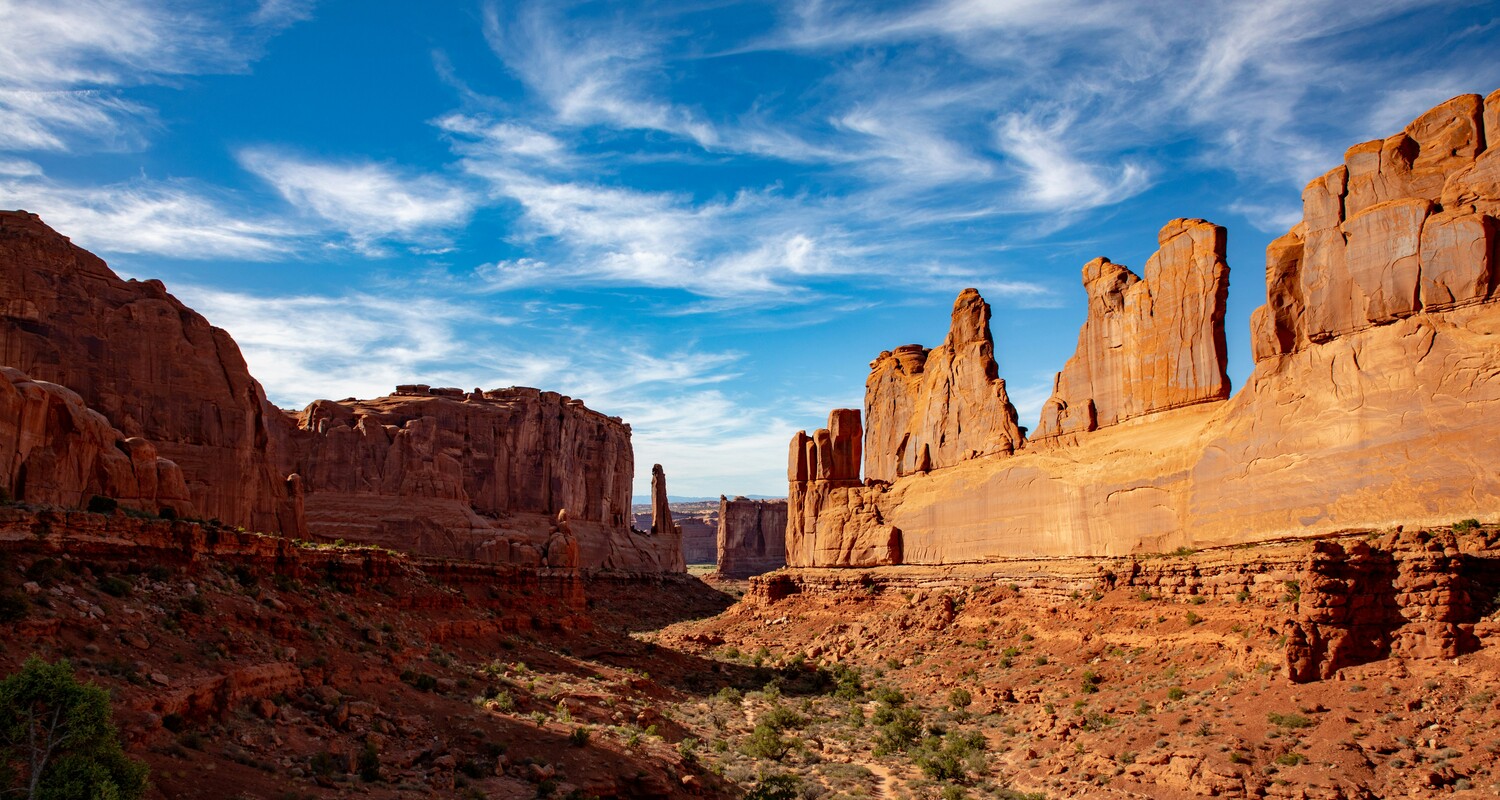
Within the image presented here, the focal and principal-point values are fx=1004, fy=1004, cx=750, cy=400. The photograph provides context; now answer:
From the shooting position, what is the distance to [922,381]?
179 feet

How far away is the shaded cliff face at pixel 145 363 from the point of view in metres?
Result: 29.3

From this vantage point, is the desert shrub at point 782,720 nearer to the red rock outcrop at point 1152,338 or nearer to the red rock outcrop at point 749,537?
the red rock outcrop at point 1152,338

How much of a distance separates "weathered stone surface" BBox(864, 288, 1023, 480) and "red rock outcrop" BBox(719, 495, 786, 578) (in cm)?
7310

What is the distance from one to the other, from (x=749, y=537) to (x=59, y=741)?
123 m

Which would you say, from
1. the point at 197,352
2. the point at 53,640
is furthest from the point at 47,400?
the point at 197,352

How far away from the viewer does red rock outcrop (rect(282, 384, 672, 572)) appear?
6669 centimetres

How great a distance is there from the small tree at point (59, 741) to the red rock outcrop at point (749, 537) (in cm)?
12006

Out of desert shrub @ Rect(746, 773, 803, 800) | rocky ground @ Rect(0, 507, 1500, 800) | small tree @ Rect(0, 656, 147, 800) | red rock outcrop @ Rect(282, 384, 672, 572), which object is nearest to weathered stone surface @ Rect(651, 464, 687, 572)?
red rock outcrop @ Rect(282, 384, 672, 572)

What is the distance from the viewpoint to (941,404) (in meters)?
50.8

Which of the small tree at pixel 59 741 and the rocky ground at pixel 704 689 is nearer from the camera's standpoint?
the small tree at pixel 59 741

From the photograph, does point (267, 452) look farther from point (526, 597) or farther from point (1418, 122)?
point (1418, 122)

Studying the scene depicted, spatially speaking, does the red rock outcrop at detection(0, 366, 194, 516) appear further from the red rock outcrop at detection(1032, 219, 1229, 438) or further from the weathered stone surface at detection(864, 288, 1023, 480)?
the weathered stone surface at detection(864, 288, 1023, 480)

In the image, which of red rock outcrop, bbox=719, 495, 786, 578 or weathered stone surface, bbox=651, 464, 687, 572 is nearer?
weathered stone surface, bbox=651, 464, 687, 572

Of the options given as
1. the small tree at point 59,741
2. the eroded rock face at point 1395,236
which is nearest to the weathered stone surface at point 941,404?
the eroded rock face at point 1395,236
